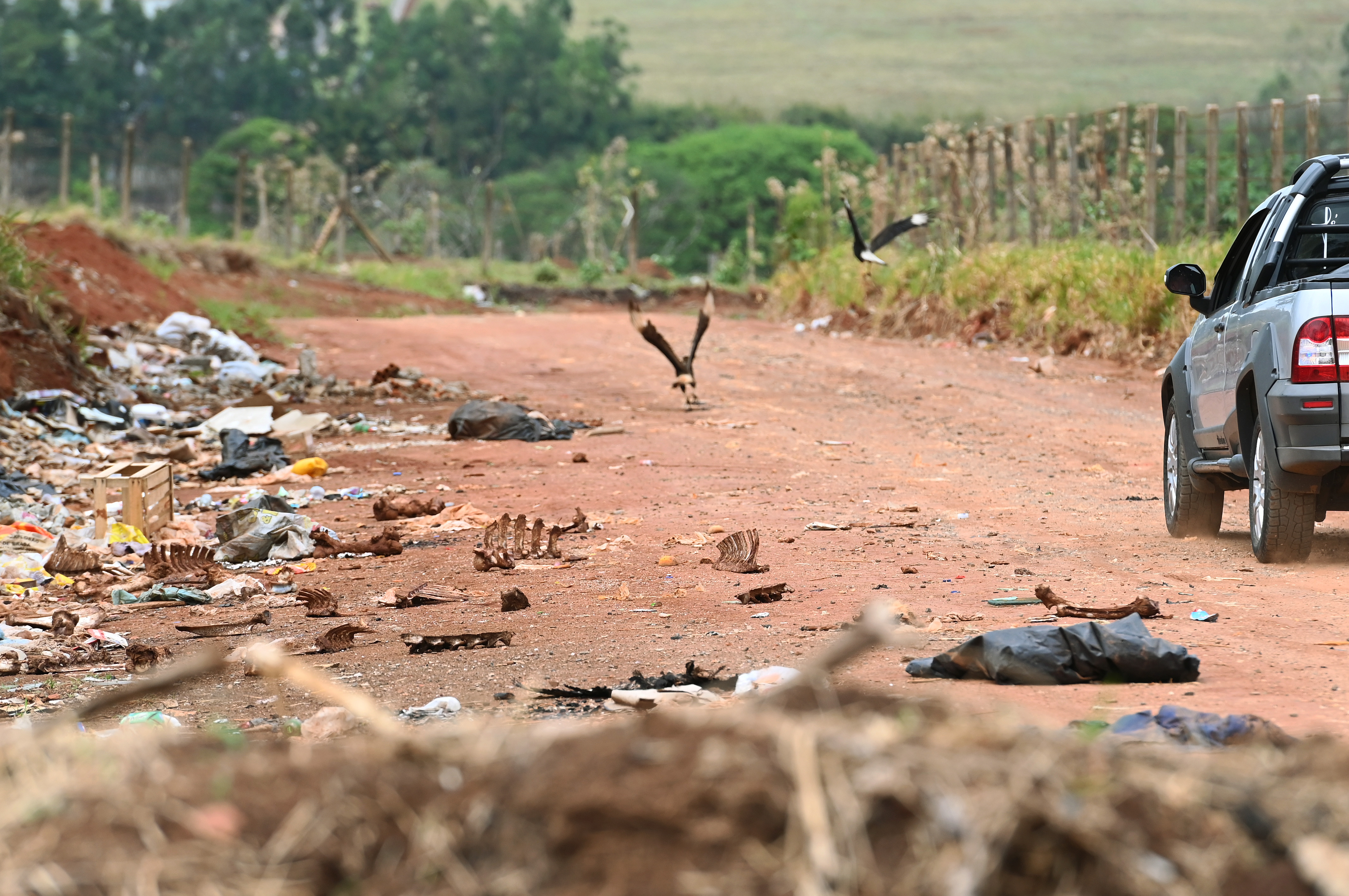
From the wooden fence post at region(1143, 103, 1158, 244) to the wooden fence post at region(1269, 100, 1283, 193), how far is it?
1.87 metres

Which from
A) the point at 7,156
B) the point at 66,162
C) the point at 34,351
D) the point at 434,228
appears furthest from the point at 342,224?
the point at 34,351

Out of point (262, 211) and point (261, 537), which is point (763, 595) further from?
point (262, 211)

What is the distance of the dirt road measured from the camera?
531 centimetres

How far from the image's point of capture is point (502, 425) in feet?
43.8

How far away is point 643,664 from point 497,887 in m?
3.75

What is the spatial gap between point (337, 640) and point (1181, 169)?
17031mm

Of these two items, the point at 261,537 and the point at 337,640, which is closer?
the point at 337,640

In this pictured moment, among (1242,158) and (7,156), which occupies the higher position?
(7,156)

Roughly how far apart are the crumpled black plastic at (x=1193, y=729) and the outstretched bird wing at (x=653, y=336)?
10944mm

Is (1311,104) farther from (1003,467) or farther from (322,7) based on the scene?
(322,7)

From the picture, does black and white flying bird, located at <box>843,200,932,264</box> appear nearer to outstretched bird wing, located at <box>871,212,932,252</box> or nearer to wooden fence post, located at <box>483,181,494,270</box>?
outstretched bird wing, located at <box>871,212,932,252</box>

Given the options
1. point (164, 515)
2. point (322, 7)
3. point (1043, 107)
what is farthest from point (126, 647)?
point (1043, 107)

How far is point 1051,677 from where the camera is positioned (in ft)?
15.6

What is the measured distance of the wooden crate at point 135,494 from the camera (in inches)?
363
